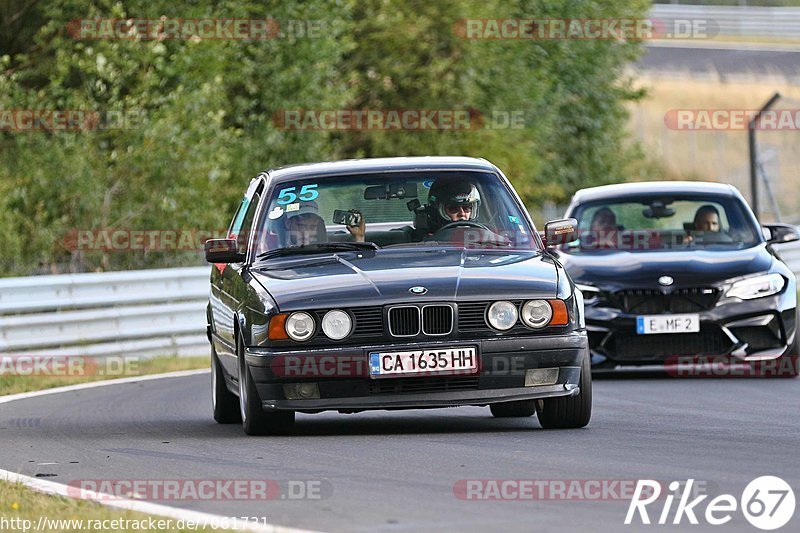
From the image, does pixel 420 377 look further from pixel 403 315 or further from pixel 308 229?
pixel 308 229

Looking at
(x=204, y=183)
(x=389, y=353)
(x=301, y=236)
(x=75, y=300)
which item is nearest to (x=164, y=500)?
(x=389, y=353)

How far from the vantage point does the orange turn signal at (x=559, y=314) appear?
8.99m

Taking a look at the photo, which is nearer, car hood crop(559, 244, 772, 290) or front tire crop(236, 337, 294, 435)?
front tire crop(236, 337, 294, 435)

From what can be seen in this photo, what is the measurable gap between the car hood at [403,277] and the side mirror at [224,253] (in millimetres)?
511

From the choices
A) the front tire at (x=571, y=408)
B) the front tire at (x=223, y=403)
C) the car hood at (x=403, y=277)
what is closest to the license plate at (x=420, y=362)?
the car hood at (x=403, y=277)

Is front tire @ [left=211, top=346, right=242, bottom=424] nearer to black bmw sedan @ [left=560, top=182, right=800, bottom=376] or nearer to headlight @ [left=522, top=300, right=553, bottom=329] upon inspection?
headlight @ [left=522, top=300, right=553, bottom=329]

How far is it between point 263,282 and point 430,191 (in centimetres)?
130

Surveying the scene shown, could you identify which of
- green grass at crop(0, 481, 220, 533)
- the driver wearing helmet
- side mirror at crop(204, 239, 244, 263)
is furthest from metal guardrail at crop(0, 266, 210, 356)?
green grass at crop(0, 481, 220, 533)

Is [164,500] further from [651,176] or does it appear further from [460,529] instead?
[651,176]

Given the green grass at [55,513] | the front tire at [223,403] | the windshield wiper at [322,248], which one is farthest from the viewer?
the front tire at [223,403]

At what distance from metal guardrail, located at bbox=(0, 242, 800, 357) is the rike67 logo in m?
11.1

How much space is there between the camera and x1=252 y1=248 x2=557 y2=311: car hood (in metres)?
8.90

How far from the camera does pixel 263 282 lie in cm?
944

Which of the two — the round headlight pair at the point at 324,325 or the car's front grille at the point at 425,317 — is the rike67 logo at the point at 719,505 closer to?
the car's front grille at the point at 425,317
